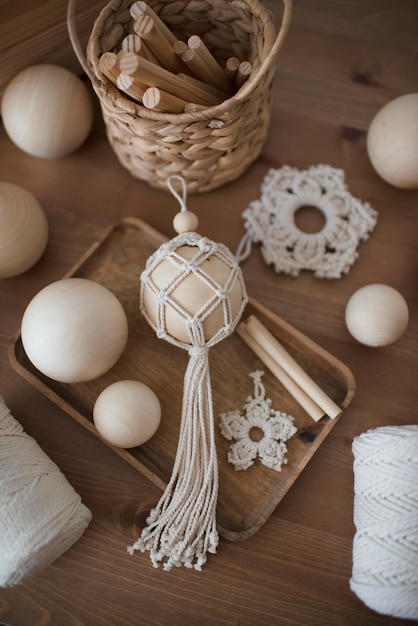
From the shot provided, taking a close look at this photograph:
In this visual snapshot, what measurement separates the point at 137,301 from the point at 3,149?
11.0 inches

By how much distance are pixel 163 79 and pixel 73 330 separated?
0.87 ft

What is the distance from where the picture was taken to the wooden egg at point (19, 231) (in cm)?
62

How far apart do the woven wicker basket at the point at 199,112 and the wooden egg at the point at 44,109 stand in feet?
0.18

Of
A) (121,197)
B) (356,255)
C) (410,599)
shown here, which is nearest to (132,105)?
(121,197)

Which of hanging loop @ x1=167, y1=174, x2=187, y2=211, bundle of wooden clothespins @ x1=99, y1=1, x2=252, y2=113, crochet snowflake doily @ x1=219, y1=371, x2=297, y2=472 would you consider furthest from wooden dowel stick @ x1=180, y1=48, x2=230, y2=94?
crochet snowflake doily @ x1=219, y1=371, x2=297, y2=472

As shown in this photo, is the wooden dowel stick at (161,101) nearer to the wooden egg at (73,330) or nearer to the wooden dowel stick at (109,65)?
the wooden dowel stick at (109,65)

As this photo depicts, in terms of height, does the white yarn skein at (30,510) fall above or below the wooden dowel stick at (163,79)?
below

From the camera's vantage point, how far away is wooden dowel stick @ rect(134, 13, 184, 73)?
567mm

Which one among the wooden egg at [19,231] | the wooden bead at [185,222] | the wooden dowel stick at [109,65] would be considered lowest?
the wooden bead at [185,222]

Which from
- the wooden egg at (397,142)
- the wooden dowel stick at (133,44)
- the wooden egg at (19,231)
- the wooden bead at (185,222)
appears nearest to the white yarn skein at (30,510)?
the wooden egg at (19,231)

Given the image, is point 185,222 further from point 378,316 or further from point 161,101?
point 378,316

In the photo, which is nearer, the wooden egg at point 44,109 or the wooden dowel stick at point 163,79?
the wooden dowel stick at point 163,79

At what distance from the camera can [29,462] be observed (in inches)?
22.7

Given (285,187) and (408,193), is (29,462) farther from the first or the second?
(408,193)
